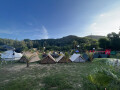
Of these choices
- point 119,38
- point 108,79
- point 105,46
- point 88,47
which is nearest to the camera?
point 108,79

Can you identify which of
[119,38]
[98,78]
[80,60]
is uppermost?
[119,38]

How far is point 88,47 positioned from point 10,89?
43.2 metres

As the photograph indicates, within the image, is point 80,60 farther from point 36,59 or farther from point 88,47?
point 88,47

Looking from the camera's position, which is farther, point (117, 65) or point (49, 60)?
point (49, 60)

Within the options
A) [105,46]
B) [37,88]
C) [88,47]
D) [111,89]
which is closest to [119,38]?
[105,46]

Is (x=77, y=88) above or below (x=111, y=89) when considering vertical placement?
below

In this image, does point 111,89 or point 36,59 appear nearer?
point 111,89

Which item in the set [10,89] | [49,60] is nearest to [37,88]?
[10,89]

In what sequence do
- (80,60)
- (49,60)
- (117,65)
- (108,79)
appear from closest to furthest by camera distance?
1. (108,79)
2. (117,65)
3. (49,60)
4. (80,60)

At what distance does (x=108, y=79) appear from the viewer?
218 cm

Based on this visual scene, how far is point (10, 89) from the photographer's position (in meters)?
3.73

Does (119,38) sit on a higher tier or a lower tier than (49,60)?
higher

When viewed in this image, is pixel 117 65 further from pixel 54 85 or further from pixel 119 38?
pixel 119 38

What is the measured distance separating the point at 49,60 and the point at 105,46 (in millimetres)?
36552
